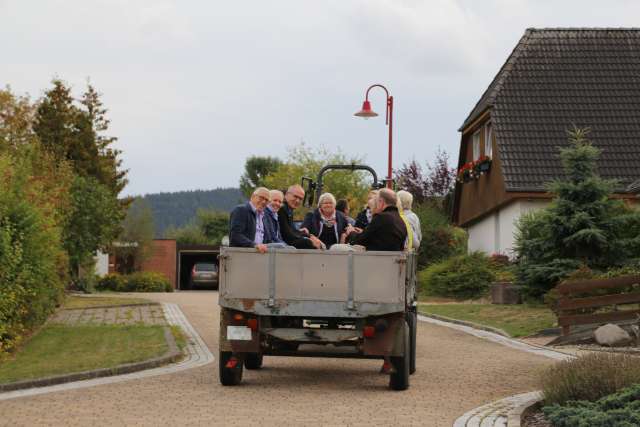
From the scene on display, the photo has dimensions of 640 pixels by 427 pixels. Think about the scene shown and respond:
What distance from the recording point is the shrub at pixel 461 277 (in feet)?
109

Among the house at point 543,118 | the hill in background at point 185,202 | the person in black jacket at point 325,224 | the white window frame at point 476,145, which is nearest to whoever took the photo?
the person in black jacket at point 325,224

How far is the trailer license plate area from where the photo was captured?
40.1 feet

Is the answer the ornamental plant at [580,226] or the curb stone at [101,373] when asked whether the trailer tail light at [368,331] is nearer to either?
the curb stone at [101,373]

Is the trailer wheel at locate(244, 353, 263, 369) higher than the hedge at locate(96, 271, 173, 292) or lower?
lower

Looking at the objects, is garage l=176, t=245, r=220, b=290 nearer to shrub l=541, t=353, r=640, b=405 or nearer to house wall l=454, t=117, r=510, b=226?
house wall l=454, t=117, r=510, b=226

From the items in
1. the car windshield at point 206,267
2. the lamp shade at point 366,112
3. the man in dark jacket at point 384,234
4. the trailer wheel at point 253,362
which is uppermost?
the lamp shade at point 366,112

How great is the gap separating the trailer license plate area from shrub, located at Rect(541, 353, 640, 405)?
3.24m

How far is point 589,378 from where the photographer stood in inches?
405

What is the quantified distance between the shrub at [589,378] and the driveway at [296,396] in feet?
2.96

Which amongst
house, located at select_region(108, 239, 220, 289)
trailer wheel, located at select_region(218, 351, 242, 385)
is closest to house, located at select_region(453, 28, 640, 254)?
trailer wheel, located at select_region(218, 351, 242, 385)

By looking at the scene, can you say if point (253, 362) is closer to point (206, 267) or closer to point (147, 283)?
point (147, 283)

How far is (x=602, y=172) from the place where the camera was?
34.4m

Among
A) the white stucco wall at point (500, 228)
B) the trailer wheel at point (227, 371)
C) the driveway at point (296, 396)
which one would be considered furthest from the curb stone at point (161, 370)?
the white stucco wall at point (500, 228)

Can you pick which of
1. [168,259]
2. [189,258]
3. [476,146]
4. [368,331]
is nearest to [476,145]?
[476,146]
